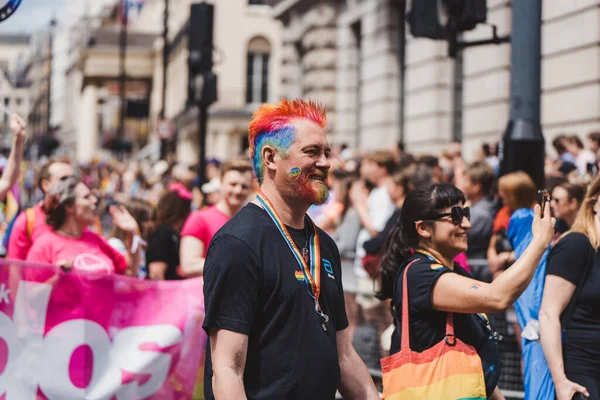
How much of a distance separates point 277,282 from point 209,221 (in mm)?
3842

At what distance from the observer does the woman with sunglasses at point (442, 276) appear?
4.08 m

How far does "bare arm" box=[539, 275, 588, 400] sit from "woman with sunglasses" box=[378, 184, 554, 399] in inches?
21.5

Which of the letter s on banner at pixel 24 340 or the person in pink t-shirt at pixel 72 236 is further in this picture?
the person in pink t-shirt at pixel 72 236

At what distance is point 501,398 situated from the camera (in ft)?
14.8

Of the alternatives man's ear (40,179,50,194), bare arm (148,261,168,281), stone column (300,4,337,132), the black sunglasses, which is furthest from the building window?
the black sunglasses

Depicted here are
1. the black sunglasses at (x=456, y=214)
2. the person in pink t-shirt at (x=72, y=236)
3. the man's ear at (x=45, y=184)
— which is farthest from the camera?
the man's ear at (x=45, y=184)

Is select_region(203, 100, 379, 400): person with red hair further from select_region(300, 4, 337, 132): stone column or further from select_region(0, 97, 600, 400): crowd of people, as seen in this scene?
select_region(300, 4, 337, 132): stone column

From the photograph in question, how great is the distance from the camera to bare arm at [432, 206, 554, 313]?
4035 mm

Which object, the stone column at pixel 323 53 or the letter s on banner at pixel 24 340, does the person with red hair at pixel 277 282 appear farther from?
the stone column at pixel 323 53

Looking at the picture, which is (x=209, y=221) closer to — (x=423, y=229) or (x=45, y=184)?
(x=45, y=184)

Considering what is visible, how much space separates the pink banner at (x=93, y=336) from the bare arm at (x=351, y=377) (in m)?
2.47

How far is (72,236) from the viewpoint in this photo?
638 centimetres

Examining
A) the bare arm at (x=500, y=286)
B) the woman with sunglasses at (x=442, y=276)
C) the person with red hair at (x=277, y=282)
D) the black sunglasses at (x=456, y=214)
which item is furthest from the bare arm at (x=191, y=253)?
the person with red hair at (x=277, y=282)

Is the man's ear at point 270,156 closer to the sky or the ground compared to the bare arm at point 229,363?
closer to the sky
